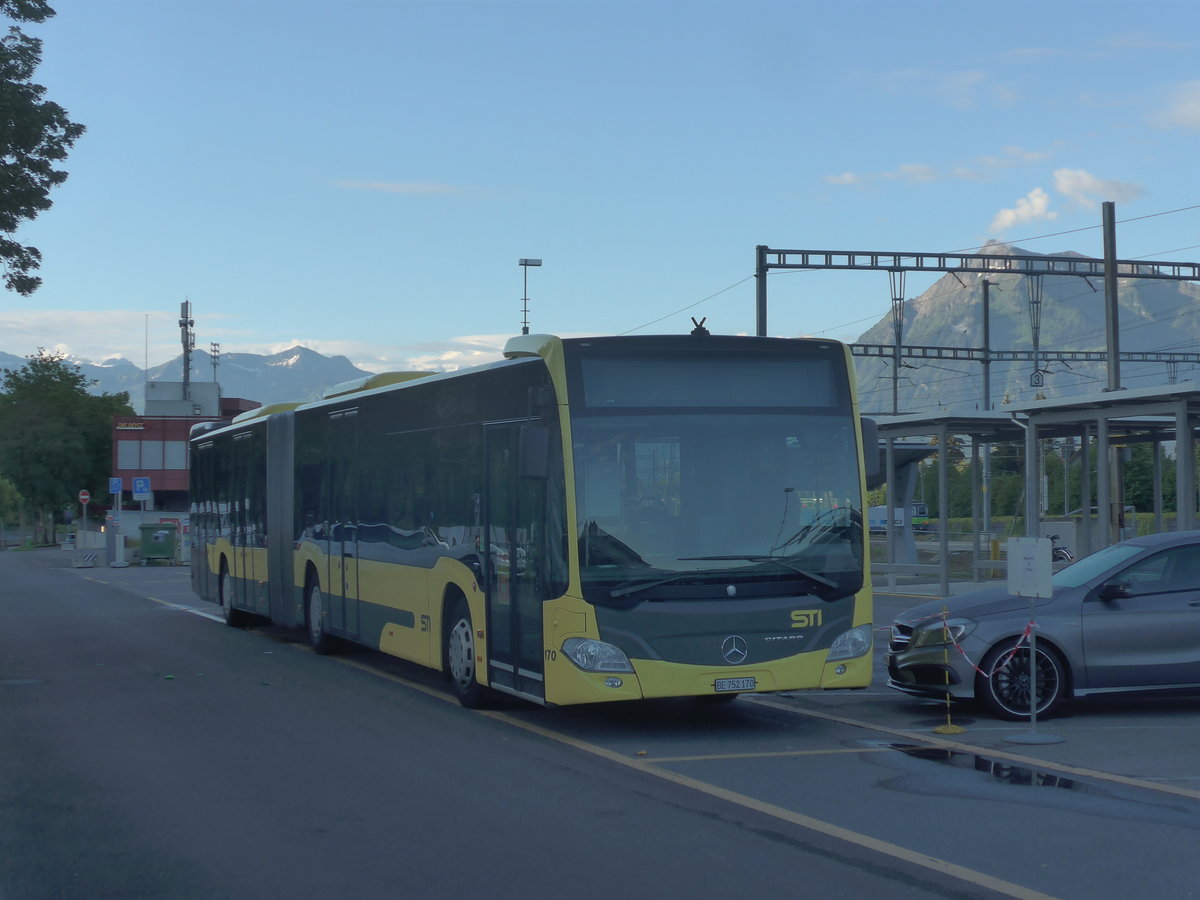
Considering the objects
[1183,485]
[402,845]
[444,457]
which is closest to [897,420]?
[1183,485]

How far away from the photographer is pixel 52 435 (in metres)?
94.2

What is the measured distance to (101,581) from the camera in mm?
39312

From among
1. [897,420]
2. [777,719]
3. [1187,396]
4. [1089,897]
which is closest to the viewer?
[1089,897]

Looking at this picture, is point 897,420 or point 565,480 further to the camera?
point 897,420

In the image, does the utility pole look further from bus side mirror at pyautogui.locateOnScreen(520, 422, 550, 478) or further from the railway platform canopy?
bus side mirror at pyautogui.locateOnScreen(520, 422, 550, 478)

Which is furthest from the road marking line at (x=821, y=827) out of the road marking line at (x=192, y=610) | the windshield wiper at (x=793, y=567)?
the road marking line at (x=192, y=610)

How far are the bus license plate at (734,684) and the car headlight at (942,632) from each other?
2.01 metres

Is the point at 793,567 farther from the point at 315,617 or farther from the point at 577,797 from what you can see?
the point at 315,617

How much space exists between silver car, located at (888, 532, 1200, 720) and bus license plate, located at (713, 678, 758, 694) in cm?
191

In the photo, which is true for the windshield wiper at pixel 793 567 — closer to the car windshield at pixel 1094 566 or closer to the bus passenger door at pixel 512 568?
the bus passenger door at pixel 512 568

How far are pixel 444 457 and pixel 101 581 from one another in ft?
97.7

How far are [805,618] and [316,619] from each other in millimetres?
8625

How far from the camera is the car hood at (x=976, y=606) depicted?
1134cm

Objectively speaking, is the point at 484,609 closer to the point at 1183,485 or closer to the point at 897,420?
the point at 1183,485
